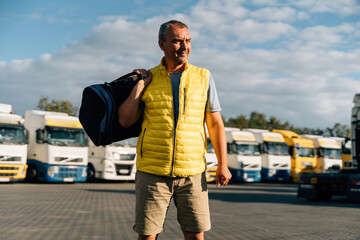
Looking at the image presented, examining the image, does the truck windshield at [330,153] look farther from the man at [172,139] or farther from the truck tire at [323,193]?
the man at [172,139]

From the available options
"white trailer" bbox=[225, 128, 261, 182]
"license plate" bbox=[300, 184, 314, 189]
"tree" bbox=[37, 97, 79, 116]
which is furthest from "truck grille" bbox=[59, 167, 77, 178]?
"tree" bbox=[37, 97, 79, 116]

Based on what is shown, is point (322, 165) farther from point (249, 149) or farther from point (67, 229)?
point (67, 229)

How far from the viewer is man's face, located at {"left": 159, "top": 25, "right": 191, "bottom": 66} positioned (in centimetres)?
333

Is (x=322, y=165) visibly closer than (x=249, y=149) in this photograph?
No

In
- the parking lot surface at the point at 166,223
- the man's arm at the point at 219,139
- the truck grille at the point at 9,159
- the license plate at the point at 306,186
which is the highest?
the truck grille at the point at 9,159

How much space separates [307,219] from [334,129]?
70378mm

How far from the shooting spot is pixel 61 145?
21250 mm

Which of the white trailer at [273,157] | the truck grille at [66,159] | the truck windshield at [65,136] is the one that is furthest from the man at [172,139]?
the white trailer at [273,157]

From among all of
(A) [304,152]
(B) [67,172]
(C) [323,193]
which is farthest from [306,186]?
(A) [304,152]

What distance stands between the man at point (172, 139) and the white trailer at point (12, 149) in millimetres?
17702

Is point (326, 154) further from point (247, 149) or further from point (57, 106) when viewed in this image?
point (57, 106)

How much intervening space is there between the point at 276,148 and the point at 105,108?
2653 cm

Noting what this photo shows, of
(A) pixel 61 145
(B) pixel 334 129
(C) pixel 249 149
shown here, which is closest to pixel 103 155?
(A) pixel 61 145

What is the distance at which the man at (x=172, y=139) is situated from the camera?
128 inches
